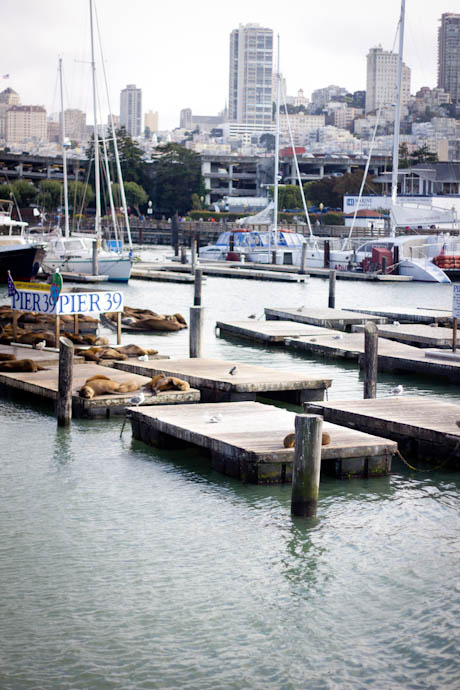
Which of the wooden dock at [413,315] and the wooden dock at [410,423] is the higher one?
the wooden dock at [413,315]

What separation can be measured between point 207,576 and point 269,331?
16.2 m

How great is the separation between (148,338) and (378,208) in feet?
199

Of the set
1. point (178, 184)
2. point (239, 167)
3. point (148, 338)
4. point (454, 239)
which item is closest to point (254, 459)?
point (148, 338)

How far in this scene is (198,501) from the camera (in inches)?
492

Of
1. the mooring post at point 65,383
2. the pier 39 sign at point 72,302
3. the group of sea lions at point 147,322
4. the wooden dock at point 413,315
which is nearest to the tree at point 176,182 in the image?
the wooden dock at point 413,315

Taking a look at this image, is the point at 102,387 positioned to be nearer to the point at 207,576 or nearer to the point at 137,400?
the point at 137,400

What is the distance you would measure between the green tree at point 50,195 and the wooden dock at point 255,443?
98.2 metres

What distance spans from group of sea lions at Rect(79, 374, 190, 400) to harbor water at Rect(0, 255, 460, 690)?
1000 millimetres

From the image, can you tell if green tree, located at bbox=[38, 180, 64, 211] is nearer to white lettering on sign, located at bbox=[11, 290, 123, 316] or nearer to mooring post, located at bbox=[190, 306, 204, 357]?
white lettering on sign, located at bbox=[11, 290, 123, 316]

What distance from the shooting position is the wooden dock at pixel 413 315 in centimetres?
2934

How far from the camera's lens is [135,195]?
117m

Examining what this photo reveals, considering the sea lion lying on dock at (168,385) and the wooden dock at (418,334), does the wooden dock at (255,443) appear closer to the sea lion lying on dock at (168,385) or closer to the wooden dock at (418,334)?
the sea lion lying on dock at (168,385)

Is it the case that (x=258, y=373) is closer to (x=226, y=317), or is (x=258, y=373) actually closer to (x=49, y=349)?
(x=49, y=349)

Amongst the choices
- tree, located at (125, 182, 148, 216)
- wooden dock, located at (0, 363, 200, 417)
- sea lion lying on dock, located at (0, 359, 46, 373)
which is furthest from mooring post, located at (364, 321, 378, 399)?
tree, located at (125, 182, 148, 216)
